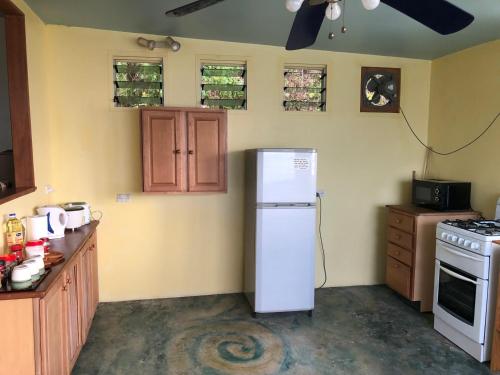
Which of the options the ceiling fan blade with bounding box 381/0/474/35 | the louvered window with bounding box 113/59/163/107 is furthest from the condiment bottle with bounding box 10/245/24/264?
the ceiling fan blade with bounding box 381/0/474/35

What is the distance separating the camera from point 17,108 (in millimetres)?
2725

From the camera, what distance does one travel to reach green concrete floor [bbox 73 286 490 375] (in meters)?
2.75

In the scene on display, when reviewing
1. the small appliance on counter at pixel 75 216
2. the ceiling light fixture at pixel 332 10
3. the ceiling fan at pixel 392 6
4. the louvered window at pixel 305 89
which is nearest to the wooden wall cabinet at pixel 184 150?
the small appliance on counter at pixel 75 216

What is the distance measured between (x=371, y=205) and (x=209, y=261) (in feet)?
6.56

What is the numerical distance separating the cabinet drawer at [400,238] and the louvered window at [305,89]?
1.56 metres

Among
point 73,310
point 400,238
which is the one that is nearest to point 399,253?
point 400,238

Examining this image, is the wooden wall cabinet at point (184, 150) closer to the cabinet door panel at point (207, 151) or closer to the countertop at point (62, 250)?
the cabinet door panel at point (207, 151)

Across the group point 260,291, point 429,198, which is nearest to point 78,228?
point 260,291

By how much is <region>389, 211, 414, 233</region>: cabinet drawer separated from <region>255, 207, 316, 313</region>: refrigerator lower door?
1.03 metres

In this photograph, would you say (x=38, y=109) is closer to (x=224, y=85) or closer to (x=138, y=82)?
(x=138, y=82)

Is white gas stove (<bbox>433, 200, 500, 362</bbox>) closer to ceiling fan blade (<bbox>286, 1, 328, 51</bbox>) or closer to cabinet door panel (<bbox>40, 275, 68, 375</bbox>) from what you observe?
ceiling fan blade (<bbox>286, 1, 328, 51</bbox>)

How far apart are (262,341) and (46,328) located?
5.81ft

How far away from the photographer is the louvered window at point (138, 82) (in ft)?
12.1

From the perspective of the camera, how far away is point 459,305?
3.02 meters
